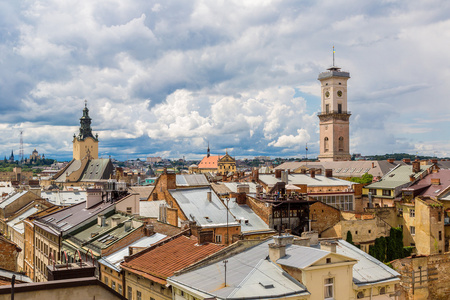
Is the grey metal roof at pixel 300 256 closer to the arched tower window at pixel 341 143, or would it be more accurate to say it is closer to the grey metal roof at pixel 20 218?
the grey metal roof at pixel 20 218

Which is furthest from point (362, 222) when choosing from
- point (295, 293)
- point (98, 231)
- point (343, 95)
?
point (343, 95)

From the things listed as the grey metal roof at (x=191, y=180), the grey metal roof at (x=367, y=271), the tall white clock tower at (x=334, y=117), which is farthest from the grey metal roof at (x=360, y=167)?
the grey metal roof at (x=367, y=271)

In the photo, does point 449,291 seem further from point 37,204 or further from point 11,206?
point 11,206

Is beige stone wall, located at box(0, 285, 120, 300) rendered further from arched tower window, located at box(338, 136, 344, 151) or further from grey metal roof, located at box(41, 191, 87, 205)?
arched tower window, located at box(338, 136, 344, 151)

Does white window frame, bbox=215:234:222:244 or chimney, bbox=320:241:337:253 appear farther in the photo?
white window frame, bbox=215:234:222:244

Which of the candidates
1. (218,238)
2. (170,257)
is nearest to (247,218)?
(218,238)

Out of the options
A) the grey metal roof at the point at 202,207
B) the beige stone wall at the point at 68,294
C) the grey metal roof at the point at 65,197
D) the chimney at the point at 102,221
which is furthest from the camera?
the grey metal roof at the point at 65,197

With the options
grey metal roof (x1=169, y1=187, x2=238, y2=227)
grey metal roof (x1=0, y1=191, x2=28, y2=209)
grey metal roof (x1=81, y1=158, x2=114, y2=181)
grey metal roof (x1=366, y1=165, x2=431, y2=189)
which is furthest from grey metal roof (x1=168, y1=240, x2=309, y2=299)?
grey metal roof (x1=81, y1=158, x2=114, y2=181)

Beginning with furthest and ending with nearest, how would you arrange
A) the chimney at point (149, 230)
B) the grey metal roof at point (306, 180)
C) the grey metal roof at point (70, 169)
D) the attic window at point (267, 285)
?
the grey metal roof at point (70, 169), the grey metal roof at point (306, 180), the chimney at point (149, 230), the attic window at point (267, 285)

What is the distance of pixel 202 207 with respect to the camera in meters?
50.3

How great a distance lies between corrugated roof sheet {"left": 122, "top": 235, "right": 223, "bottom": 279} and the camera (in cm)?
2944

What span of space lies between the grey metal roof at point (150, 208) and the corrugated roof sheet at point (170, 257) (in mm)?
17012

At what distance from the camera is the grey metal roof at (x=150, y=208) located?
168 feet

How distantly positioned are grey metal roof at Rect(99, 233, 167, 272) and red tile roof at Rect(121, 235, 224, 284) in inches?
87.2
